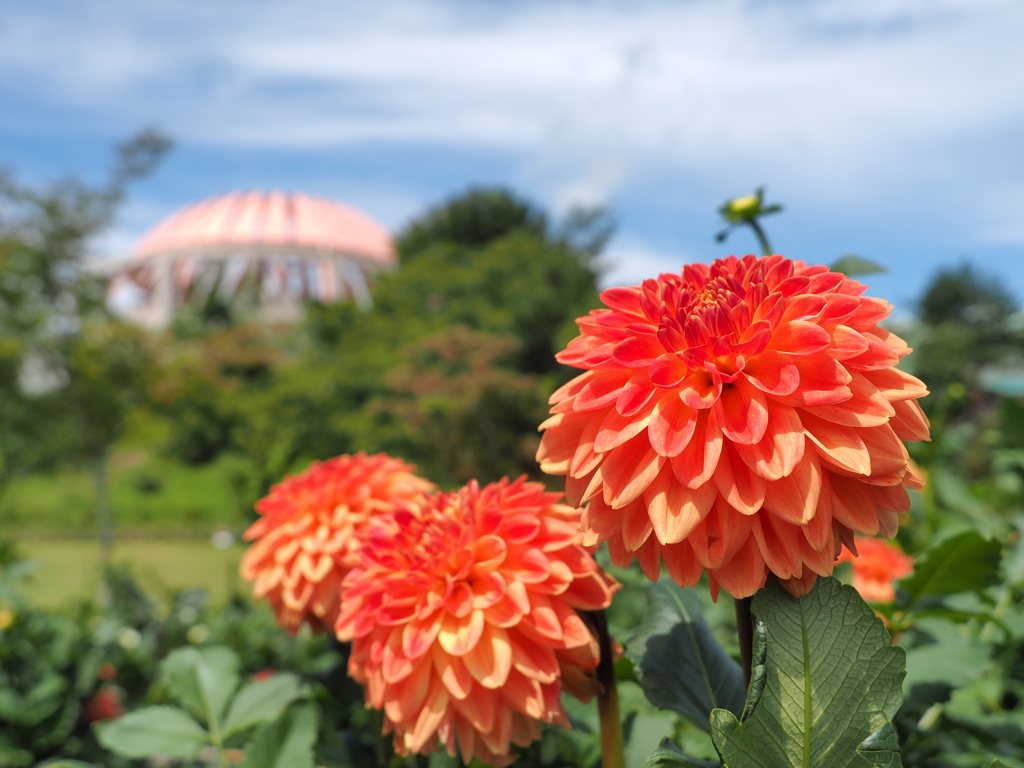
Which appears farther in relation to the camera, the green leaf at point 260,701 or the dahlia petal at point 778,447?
the green leaf at point 260,701

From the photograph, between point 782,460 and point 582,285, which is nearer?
point 782,460

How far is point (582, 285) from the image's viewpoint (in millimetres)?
16047

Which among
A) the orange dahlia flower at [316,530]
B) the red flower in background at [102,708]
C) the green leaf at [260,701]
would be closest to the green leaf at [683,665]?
the orange dahlia flower at [316,530]

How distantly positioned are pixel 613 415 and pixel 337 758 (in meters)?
0.57

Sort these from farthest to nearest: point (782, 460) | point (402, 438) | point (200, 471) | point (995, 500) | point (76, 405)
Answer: point (200, 471) → point (402, 438) → point (76, 405) → point (995, 500) → point (782, 460)

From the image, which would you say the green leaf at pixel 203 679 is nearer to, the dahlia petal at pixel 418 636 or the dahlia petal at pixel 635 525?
the dahlia petal at pixel 418 636

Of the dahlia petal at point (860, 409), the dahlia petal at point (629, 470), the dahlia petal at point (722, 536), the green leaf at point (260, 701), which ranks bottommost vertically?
the green leaf at point (260, 701)

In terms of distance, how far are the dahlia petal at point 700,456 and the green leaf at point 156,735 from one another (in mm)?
698

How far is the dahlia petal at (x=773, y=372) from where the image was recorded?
46 cm

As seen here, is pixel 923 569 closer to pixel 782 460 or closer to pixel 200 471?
pixel 782 460

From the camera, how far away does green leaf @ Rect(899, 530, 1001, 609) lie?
0.69 metres

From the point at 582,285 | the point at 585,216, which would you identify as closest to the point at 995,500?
the point at 582,285

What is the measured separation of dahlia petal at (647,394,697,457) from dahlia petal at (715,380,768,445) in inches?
0.8

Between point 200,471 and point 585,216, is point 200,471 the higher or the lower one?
the lower one
